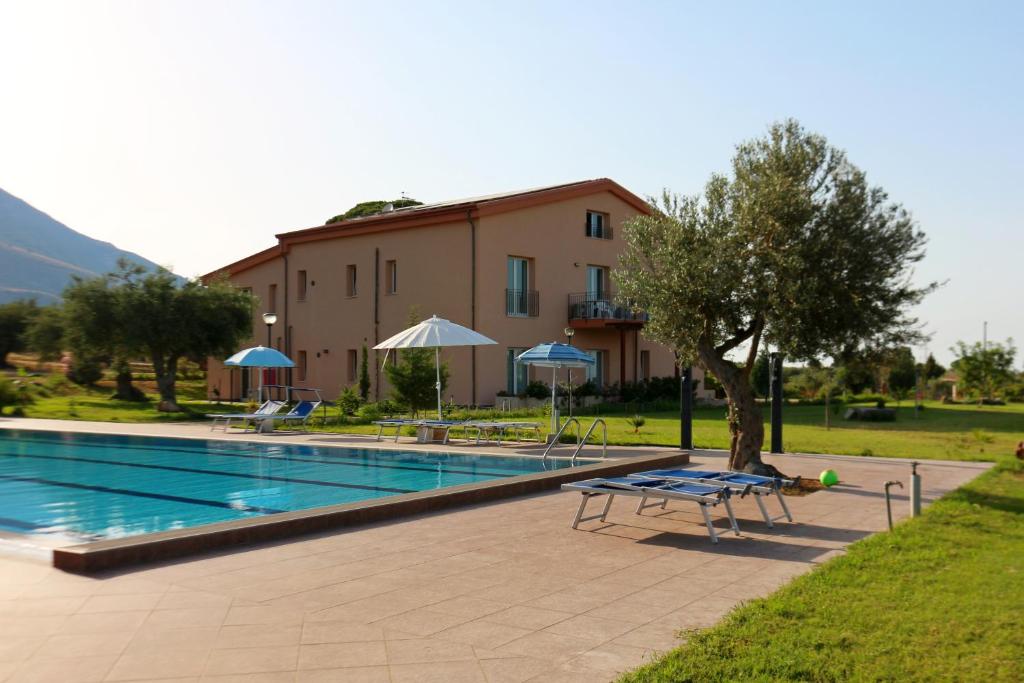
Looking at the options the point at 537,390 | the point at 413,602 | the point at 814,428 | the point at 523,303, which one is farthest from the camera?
the point at 523,303

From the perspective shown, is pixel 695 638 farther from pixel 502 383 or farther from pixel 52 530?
pixel 502 383

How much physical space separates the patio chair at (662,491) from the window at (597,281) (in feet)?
83.2

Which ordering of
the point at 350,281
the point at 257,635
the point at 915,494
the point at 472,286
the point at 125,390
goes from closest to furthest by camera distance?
1. the point at 257,635
2. the point at 915,494
3. the point at 472,286
4. the point at 350,281
5. the point at 125,390

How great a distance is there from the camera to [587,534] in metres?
7.74

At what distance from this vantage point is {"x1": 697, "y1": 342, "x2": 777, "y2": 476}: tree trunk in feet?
37.1

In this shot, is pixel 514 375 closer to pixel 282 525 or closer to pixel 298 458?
pixel 298 458

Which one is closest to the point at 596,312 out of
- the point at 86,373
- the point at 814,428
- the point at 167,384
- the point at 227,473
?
the point at 814,428

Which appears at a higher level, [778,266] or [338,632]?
[778,266]

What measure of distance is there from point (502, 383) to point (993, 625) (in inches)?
994

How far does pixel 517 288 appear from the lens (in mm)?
31156

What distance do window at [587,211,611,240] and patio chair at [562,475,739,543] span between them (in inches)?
Result: 1020

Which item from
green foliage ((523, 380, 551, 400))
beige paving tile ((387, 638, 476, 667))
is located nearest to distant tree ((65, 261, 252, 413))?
green foliage ((523, 380, 551, 400))

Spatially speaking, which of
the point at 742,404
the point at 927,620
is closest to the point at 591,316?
the point at 742,404

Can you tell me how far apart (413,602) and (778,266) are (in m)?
6.50
